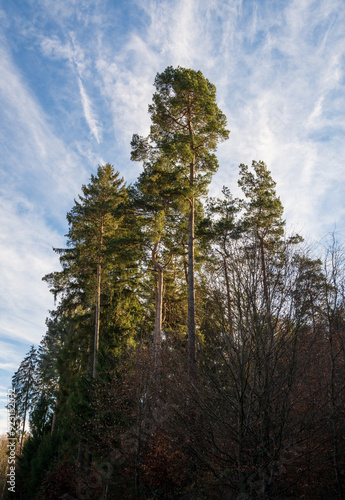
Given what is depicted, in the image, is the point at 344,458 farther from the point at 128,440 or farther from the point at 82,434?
the point at 82,434

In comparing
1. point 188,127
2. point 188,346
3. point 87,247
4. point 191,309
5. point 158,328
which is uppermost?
point 188,127

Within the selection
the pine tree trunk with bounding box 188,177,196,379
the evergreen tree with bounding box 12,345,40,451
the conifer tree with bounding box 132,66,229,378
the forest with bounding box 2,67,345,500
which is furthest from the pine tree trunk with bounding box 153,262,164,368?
the evergreen tree with bounding box 12,345,40,451

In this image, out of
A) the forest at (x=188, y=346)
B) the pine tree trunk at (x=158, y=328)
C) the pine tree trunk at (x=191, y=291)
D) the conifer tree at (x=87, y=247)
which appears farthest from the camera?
the conifer tree at (x=87, y=247)

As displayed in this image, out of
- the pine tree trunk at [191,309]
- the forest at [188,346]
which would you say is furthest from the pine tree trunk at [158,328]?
the pine tree trunk at [191,309]

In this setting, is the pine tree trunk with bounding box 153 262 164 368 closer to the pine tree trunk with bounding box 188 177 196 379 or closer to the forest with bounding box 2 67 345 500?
the forest with bounding box 2 67 345 500

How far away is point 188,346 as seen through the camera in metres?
12.3

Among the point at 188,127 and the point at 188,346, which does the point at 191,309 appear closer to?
the point at 188,346

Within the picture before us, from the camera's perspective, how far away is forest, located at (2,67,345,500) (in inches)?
226

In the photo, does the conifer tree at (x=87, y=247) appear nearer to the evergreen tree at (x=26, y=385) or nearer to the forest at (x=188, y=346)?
the forest at (x=188, y=346)

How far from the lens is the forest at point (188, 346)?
5.75m

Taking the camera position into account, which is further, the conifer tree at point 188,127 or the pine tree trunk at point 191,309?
A: the conifer tree at point 188,127

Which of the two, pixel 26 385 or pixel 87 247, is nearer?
pixel 87 247

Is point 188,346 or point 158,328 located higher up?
point 158,328

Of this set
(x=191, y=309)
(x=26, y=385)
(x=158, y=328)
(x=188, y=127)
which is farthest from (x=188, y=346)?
(x=26, y=385)
